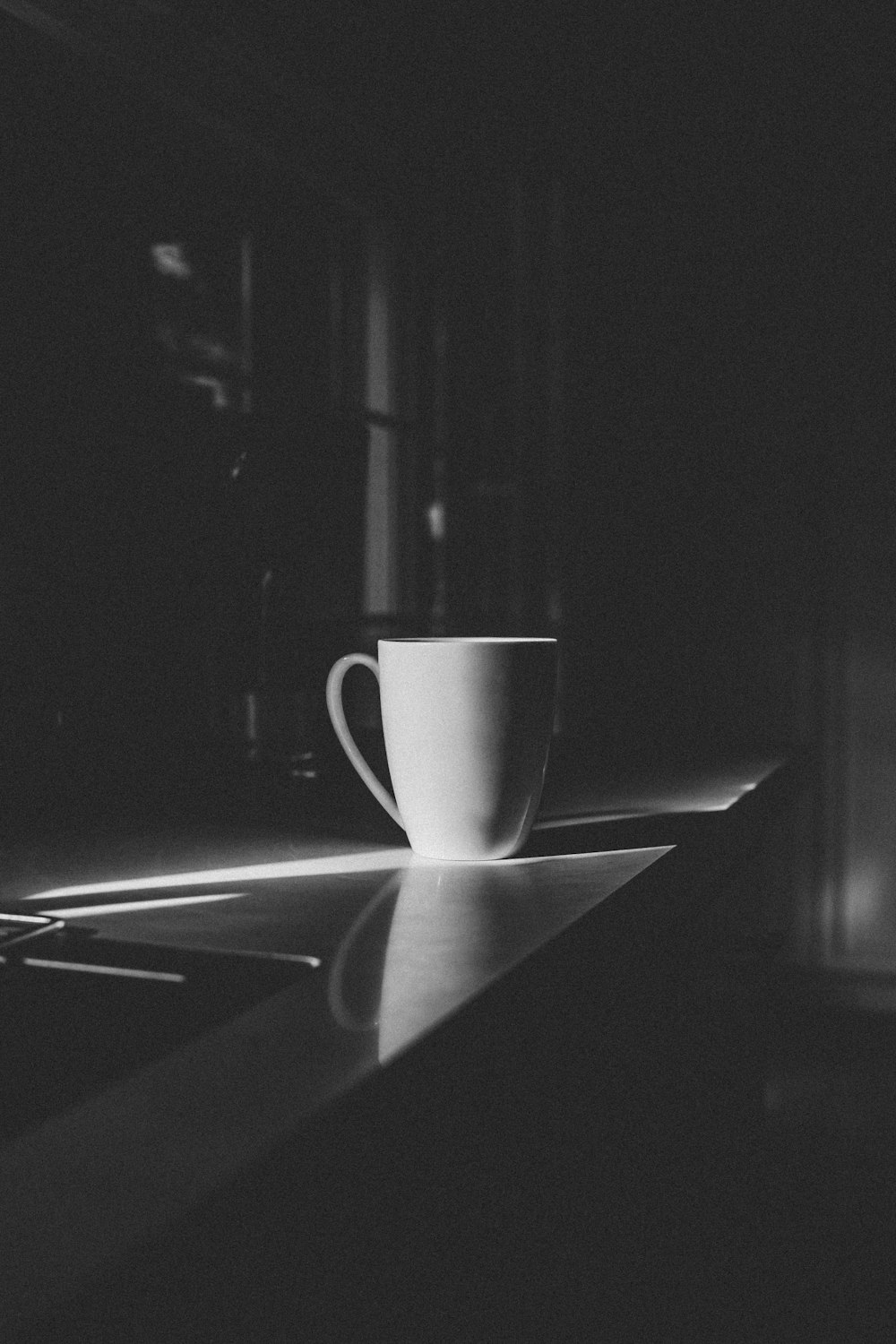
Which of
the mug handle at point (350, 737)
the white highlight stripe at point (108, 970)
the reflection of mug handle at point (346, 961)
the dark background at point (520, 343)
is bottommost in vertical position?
the reflection of mug handle at point (346, 961)

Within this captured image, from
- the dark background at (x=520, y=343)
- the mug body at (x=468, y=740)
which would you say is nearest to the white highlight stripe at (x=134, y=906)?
the mug body at (x=468, y=740)

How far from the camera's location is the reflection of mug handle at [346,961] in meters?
0.42

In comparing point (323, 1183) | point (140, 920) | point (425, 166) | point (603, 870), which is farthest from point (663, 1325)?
point (425, 166)

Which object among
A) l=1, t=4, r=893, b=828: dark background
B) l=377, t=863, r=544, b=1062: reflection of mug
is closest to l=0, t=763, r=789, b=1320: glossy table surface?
l=377, t=863, r=544, b=1062: reflection of mug

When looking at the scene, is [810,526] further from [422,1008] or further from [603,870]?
[422,1008]

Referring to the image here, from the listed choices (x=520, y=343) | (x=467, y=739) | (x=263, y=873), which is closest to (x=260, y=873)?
(x=263, y=873)

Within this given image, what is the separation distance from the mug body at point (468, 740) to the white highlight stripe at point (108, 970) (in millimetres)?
242

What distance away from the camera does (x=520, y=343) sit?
296 centimetres

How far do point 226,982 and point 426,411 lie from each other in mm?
1983

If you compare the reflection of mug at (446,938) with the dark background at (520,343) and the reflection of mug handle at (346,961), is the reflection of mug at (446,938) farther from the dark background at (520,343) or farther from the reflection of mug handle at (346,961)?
the dark background at (520,343)

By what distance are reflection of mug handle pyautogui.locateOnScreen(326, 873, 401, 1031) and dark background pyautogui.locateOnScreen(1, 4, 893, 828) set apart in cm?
52

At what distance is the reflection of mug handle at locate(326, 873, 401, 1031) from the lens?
0.42m

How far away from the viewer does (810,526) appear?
339 cm

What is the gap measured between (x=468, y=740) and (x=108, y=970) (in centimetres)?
26
